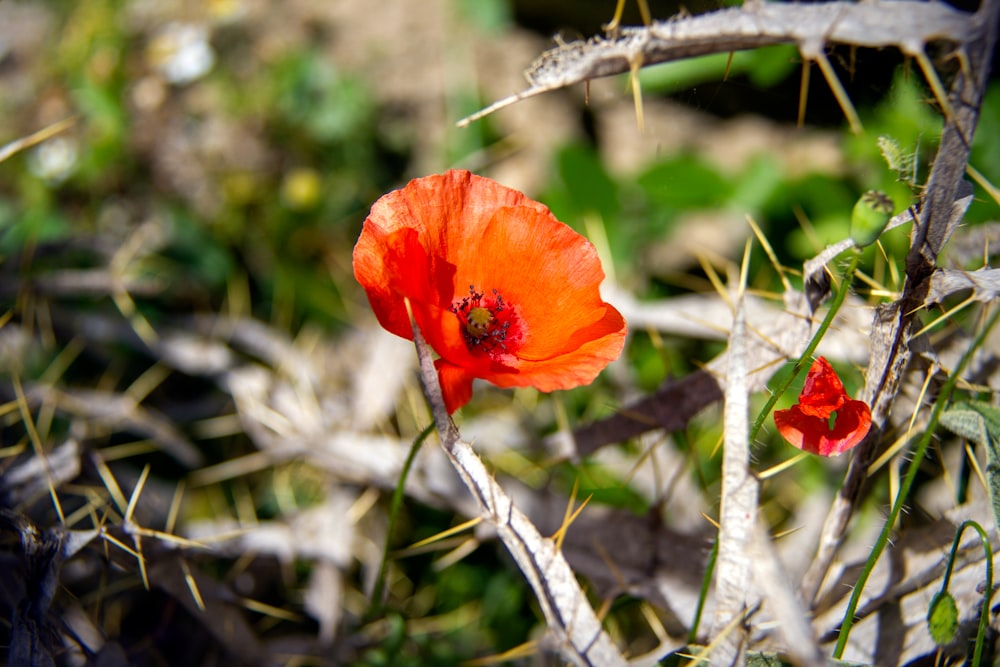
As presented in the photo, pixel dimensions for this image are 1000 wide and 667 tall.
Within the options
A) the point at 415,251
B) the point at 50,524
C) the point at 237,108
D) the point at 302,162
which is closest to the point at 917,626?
the point at 415,251

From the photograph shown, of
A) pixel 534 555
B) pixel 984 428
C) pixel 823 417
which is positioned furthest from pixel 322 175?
pixel 984 428

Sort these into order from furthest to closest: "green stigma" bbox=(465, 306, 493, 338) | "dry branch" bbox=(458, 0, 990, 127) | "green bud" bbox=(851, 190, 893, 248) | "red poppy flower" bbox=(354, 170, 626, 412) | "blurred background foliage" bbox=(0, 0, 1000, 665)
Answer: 1. "blurred background foliage" bbox=(0, 0, 1000, 665)
2. "green stigma" bbox=(465, 306, 493, 338)
3. "red poppy flower" bbox=(354, 170, 626, 412)
4. "green bud" bbox=(851, 190, 893, 248)
5. "dry branch" bbox=(458, 0, 990, 127)

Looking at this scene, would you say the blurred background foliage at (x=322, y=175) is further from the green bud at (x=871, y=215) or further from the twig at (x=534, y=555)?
the green bud at (x=871, y=215)

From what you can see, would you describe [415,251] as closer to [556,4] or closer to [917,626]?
[917,626]

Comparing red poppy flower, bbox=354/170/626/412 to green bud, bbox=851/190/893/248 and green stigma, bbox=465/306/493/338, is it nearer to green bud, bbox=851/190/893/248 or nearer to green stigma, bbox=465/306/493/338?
green stigma, bbox=465/306/493/338

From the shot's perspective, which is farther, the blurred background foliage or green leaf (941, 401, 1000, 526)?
the blurred background foliage

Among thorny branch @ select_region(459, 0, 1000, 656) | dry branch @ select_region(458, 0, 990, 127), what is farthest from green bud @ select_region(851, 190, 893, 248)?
dry branch @ select_region(458, 0, 990, 127)

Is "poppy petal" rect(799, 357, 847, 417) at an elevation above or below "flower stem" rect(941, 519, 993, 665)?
above

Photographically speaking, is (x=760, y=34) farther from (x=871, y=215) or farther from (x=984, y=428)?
(x=984, y=428)
